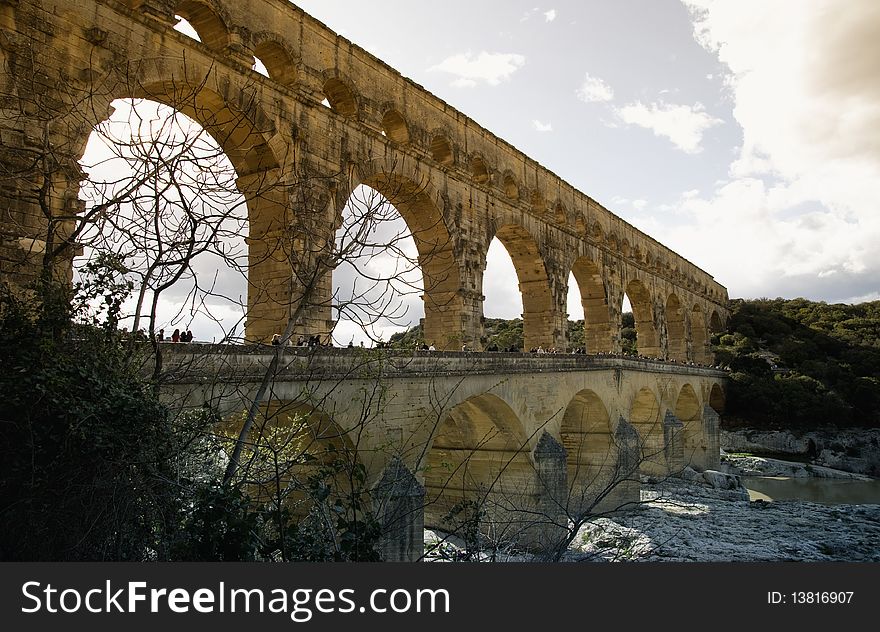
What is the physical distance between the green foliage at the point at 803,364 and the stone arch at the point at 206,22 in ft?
133

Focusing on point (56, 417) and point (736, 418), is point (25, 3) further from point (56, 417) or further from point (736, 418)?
point (736, 418)

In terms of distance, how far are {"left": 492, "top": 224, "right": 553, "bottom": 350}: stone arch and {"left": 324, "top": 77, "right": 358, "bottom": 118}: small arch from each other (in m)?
8.38

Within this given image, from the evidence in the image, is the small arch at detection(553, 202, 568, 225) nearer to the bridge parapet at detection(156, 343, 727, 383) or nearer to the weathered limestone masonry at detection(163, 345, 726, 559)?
the weathered limestone masonry at detection(163, 345, 726, 559)

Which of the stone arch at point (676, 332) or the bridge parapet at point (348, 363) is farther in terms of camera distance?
the stone arch at point (676, 332)

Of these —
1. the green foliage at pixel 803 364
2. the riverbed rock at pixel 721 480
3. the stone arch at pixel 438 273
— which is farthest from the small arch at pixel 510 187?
the green foliage at pixel 803 364

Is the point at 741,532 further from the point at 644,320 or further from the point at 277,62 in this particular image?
the point at 277,62

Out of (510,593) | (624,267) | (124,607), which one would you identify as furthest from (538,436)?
(624,267)

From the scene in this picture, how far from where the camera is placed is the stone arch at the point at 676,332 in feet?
129

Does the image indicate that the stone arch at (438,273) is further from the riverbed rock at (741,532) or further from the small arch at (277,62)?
the riverbed rock at (741,532)

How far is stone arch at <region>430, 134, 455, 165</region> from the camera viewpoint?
17.3 m

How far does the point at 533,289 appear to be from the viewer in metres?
22.0

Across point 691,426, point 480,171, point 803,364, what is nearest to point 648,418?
point 691,426

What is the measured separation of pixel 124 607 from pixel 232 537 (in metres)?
0.81

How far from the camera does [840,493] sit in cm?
2822
